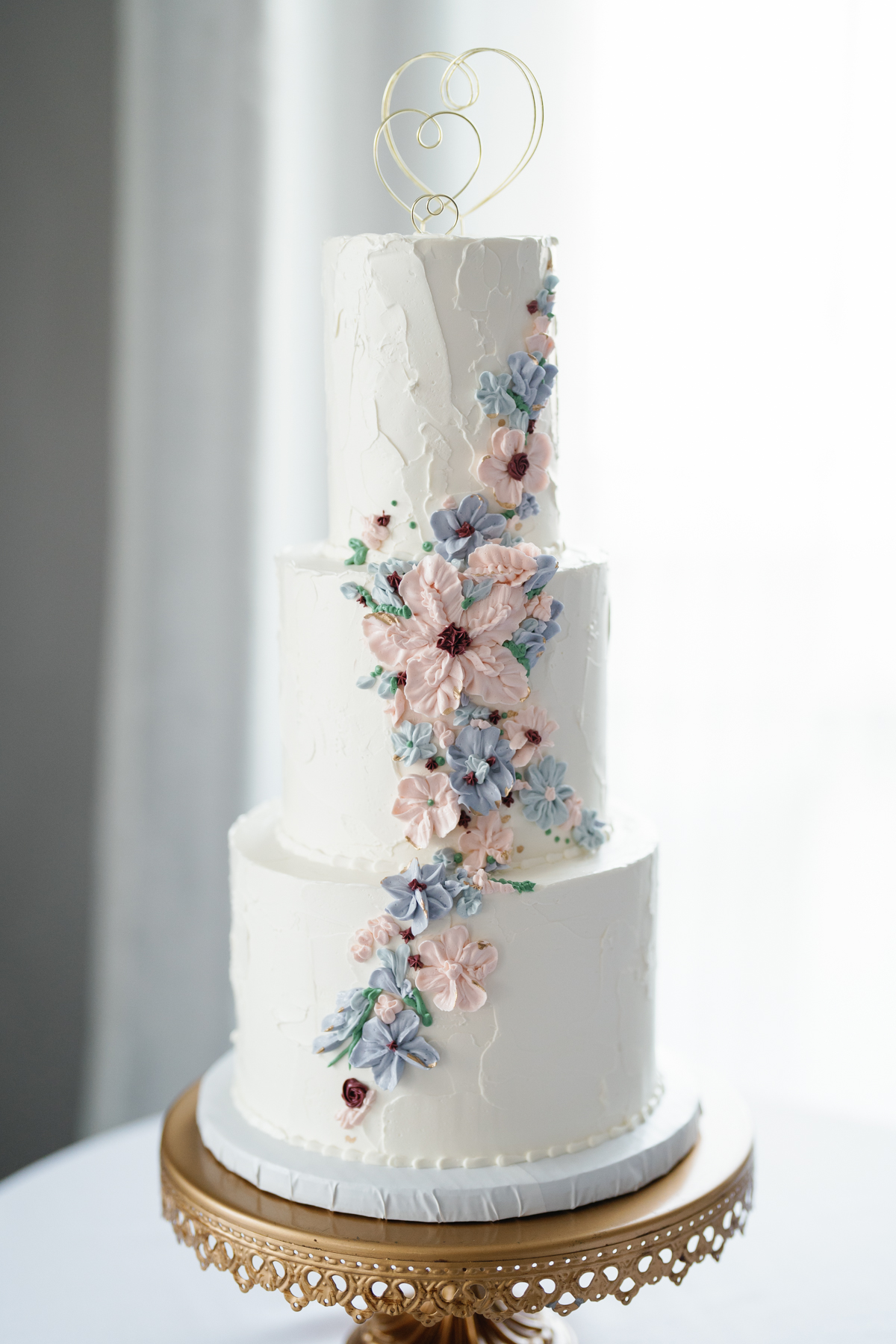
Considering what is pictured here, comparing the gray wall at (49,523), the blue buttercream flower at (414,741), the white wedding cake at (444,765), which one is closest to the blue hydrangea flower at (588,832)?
the white wedding cake at (444,765)

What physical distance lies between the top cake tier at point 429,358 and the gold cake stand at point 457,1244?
756mm

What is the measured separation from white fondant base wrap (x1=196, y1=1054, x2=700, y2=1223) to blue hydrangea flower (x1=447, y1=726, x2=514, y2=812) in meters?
0.42

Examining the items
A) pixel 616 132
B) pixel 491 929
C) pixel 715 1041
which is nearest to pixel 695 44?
pixel 616 132

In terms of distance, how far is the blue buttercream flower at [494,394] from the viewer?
1477 millimetres

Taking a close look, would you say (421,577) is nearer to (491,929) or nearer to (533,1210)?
(491,929)

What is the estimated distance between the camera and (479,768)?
1480mm

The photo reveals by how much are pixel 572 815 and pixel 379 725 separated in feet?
0.85

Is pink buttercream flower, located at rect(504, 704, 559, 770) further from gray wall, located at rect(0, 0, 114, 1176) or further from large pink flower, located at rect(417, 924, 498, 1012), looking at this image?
gray wall, located at rect(0, 0, 114, 1176)

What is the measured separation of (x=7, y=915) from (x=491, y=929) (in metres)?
1.46

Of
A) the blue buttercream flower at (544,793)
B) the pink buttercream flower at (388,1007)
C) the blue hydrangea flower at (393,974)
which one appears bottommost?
the pink buttercream flower at (388,1007)

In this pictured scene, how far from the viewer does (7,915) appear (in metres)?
2.63

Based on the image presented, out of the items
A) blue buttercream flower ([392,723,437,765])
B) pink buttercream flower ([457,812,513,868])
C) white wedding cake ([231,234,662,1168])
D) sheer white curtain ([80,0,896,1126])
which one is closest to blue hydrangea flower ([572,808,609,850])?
white wedding cake ([231,234,662,1168])

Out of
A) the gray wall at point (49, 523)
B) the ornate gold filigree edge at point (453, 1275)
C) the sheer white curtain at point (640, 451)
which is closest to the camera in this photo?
the ornate gold filigree edge at point (453, 1275)

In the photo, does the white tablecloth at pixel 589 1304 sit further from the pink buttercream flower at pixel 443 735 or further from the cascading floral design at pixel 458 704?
the pink buttercream flower at pixel 443 735
